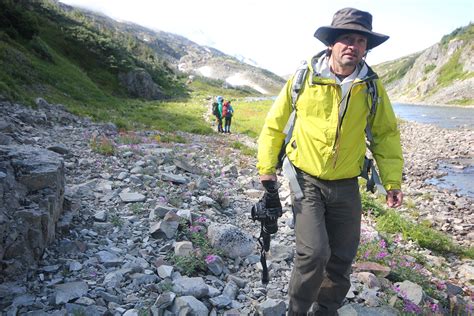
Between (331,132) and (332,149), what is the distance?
19cm

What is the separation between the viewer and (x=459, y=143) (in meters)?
28.3

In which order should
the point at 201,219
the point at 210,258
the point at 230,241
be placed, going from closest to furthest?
the point at 210,258, the point at 230,241, the point at 201,219

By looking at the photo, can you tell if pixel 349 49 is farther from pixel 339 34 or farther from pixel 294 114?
pixel 294 114

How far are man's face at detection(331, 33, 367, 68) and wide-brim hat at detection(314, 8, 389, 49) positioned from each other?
60 mm

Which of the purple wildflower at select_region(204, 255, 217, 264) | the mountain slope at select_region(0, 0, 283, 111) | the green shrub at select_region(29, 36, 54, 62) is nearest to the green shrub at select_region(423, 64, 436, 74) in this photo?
the mountain slope at select_region(0, 0, 283, 111)

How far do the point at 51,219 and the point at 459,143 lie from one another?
31703 mm

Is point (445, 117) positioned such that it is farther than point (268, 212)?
Yes

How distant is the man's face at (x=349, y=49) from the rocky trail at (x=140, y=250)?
3.11m

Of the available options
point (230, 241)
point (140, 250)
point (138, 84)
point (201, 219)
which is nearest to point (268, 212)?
point (230, 241)

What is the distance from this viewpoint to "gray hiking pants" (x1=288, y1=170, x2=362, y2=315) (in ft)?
11.9

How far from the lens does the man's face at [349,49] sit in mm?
3742

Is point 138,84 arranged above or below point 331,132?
below

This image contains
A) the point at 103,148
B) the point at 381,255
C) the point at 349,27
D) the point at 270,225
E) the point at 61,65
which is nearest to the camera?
the point at 349,27

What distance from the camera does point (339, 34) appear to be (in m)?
3.86
